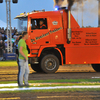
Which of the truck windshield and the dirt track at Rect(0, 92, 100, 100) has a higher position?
the truck windshield

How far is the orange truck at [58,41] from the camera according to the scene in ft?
38.3

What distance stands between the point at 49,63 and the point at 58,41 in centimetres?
115

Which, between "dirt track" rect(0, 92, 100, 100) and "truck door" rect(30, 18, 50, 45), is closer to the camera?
"dirt track" rect(0, 92, 100, 100)

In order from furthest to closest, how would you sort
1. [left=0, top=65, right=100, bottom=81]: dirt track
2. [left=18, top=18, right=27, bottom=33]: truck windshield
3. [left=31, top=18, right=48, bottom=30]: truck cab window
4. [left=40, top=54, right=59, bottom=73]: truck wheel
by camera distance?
[left=18, top=18, right=27, bottom=33]: truck windshield → [left=31, top=18, right=48, bottom=30]: truck cab window → [left=40, top=54, right=59, bottom=73]: truck wheel → [left=0, top=65, right=100, bottom=81]: dirt track

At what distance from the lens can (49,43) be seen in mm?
11727

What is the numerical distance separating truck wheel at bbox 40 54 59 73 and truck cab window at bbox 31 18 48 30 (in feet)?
4.74

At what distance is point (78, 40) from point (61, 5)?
7.01ft

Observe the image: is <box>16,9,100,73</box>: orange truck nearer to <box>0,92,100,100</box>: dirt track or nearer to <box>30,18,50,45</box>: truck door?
<box>30,18,50,45</box>: truck door

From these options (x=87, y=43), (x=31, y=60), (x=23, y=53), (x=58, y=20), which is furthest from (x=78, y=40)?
(x=23, y=53)

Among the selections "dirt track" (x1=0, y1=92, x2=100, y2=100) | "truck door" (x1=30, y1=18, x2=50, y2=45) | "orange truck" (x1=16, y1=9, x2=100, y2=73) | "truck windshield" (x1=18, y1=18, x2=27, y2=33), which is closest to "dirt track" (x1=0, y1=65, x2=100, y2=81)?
"orange truck" (x1=16, y1=9, x2=100, y2=73)

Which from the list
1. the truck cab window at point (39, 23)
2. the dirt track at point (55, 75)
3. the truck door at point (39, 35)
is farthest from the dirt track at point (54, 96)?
the truck cab window at point (39, 23)

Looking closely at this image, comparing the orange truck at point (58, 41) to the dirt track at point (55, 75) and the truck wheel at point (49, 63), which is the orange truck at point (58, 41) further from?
the dirt track at point (55, 75)

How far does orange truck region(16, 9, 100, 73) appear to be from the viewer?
11672 millimetres

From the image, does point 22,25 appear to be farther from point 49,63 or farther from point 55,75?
point 55,75
